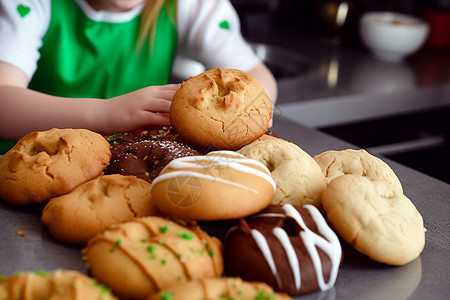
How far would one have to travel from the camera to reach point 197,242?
62 centimetres

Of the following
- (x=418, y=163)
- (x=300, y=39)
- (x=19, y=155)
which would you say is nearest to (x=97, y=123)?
(x=19, y=155)

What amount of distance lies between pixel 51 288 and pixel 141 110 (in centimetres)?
52

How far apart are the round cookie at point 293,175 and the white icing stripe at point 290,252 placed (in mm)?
90

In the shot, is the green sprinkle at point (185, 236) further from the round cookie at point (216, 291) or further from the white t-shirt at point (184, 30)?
the white t-shirt at point (184, 30)

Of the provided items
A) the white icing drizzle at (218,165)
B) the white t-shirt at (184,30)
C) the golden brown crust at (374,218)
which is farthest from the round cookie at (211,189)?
the white t-shirt at (184,30)

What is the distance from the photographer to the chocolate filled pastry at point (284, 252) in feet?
2.03

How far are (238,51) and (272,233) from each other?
103 centimetres

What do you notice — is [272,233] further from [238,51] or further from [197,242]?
[238,51]

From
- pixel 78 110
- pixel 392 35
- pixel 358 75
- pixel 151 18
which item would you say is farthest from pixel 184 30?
pixel 392 35

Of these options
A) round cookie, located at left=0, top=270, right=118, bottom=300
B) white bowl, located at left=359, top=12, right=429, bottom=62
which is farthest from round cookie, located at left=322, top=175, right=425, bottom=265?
white bowl, located at left=359, top=12, right=429, bottom=62

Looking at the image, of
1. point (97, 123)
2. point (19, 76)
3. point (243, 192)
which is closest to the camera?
point (243, 192)

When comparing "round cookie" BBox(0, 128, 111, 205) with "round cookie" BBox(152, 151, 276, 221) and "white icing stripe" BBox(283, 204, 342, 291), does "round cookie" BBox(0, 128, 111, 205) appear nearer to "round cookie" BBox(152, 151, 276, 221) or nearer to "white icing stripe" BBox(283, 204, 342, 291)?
"round cookie" BBox(152, 151, 276, 221)

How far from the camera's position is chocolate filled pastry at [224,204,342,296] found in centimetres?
62

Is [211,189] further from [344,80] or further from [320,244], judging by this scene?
[344,80]
